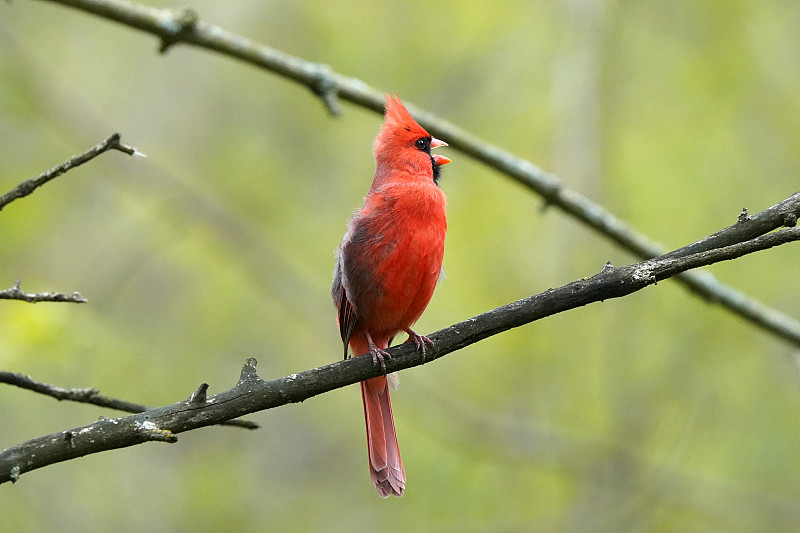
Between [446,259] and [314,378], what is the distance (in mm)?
5512

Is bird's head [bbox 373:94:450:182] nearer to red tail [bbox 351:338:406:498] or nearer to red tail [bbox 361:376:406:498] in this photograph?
red tail [bbox 351:338:406:498]

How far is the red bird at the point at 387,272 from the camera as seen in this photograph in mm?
3840

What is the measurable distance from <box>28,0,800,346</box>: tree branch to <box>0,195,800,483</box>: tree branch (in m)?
1.84

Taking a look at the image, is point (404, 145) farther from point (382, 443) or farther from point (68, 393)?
point (68, 393)

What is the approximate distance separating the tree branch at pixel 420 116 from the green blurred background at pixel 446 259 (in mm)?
1503

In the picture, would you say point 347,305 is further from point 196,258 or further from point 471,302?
point 196,258

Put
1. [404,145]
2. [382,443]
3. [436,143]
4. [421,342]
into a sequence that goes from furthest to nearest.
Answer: [436,143], [404,145], [382,443], [421,342]

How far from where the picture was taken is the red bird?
3.84m

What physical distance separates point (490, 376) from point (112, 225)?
3780 millimetres

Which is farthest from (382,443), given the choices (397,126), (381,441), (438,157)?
(397,126)

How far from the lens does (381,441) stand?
4.12 metres

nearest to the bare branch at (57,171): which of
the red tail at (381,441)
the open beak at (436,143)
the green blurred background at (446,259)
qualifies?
the red tail at (381,441)

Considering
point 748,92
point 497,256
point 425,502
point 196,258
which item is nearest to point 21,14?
point 196,258

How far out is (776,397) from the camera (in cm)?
748
